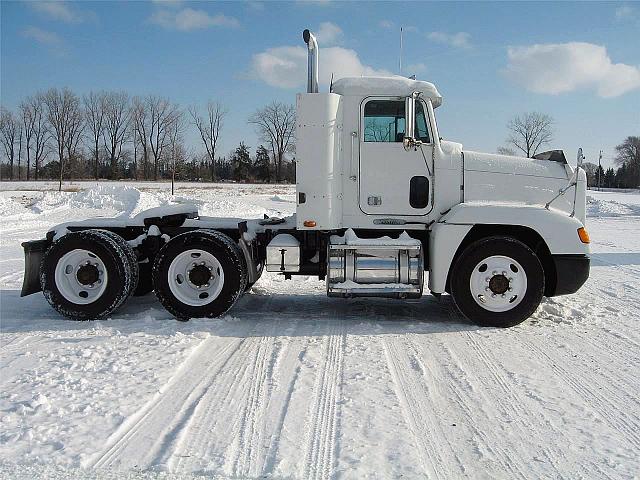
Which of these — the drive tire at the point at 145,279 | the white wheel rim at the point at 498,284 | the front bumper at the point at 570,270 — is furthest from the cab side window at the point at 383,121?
the drive tire at the point at 145,279

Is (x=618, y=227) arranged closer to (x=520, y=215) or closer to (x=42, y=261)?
(x=520, y=215)

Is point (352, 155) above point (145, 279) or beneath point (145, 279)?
above

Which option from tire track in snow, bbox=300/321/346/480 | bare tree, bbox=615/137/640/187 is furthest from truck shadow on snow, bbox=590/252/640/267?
bare tree, bbox=615/137/640/187

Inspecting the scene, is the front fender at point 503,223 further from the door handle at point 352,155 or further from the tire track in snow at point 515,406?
the door handle at point 352,155

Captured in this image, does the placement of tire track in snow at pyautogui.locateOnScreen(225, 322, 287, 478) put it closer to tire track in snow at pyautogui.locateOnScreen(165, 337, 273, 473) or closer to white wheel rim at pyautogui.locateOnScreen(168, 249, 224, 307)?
tire track in snow at pyautogui.locateOnScreen(165, 337, 273, 473)

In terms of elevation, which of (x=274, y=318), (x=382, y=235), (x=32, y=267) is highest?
(x=382, y=235)

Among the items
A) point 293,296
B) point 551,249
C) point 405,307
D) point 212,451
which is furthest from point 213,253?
point 551,249

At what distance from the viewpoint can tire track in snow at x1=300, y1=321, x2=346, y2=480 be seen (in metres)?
3.44

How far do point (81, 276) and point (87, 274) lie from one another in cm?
9

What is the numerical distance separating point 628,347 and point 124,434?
17.1ft

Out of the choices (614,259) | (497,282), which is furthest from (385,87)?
(614,259)

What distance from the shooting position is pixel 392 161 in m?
7.13

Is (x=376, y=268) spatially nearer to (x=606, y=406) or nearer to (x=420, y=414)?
(x=420, y=414)

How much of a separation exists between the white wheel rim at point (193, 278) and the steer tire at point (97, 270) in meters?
0.60
